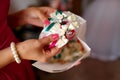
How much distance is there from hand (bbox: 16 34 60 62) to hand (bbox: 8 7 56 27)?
0.17 metres

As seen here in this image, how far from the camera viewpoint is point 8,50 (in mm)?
660

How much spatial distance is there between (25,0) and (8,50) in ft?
4.53

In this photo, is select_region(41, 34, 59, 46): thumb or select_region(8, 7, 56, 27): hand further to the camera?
select_region(8, 7, 56, 27): hand

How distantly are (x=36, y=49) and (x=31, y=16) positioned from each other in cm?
27

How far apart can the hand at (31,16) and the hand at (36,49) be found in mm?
168

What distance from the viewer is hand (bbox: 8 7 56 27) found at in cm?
86

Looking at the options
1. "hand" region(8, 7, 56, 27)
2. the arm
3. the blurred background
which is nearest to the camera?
the arm

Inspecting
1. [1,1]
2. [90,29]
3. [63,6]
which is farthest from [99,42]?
[1,1]

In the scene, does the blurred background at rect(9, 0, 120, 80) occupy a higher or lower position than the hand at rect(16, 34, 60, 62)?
lower

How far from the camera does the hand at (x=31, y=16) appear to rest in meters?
0.86

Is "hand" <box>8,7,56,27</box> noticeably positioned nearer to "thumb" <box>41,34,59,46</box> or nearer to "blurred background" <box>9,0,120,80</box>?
"thumb" <box>41,34,59,46</box>

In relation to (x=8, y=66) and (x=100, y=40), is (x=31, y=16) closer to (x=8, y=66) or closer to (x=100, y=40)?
(x=8, y=66)

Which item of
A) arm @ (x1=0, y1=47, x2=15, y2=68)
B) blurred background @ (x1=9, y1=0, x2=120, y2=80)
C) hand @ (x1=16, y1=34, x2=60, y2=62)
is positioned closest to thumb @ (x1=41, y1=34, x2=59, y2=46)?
hand @ (x1=16, y1=34, x2=60, y2=62)

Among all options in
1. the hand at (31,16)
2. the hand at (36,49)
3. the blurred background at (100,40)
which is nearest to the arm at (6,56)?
the hand at (36,49)
